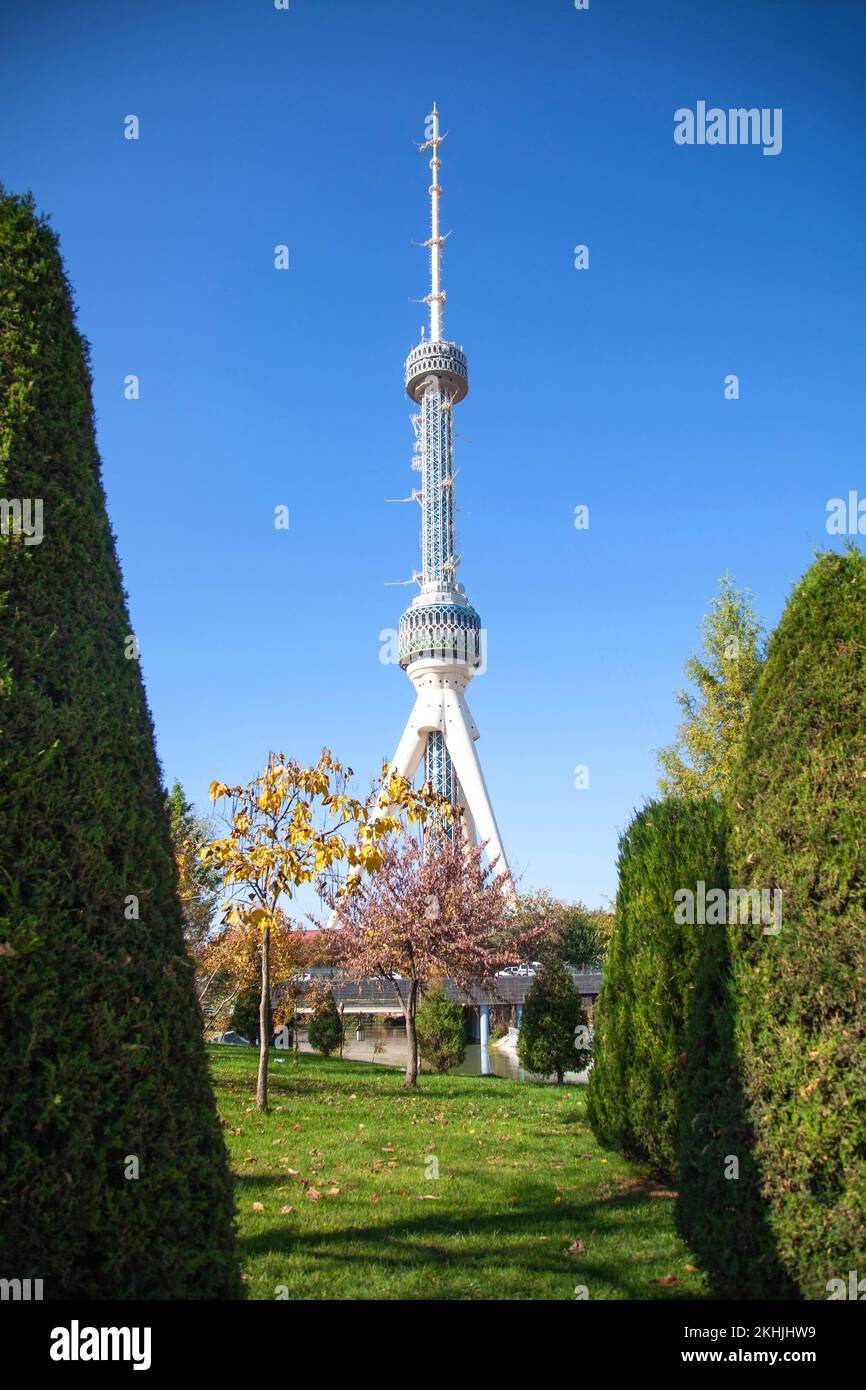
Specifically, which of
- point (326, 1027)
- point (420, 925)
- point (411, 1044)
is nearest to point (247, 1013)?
point (326, 1027)

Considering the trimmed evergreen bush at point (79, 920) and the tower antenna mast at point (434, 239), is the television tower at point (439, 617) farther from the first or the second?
the trimmed evergreen bush at point (79, 920)

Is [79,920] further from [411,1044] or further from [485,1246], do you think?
[411,1044]

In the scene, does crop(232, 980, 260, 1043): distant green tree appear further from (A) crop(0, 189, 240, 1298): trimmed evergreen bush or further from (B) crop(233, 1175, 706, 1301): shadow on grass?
(A) crop(0, 189, 240, 1298): trimmed evergreen bush

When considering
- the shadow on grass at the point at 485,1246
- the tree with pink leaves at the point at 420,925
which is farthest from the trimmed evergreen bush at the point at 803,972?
the tree with pink leaves at the point at 420,925

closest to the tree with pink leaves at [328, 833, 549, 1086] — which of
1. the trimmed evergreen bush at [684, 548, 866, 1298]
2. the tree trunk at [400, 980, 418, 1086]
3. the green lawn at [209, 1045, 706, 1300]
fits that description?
the tree trunk at [400, 980, 418, 1086]
